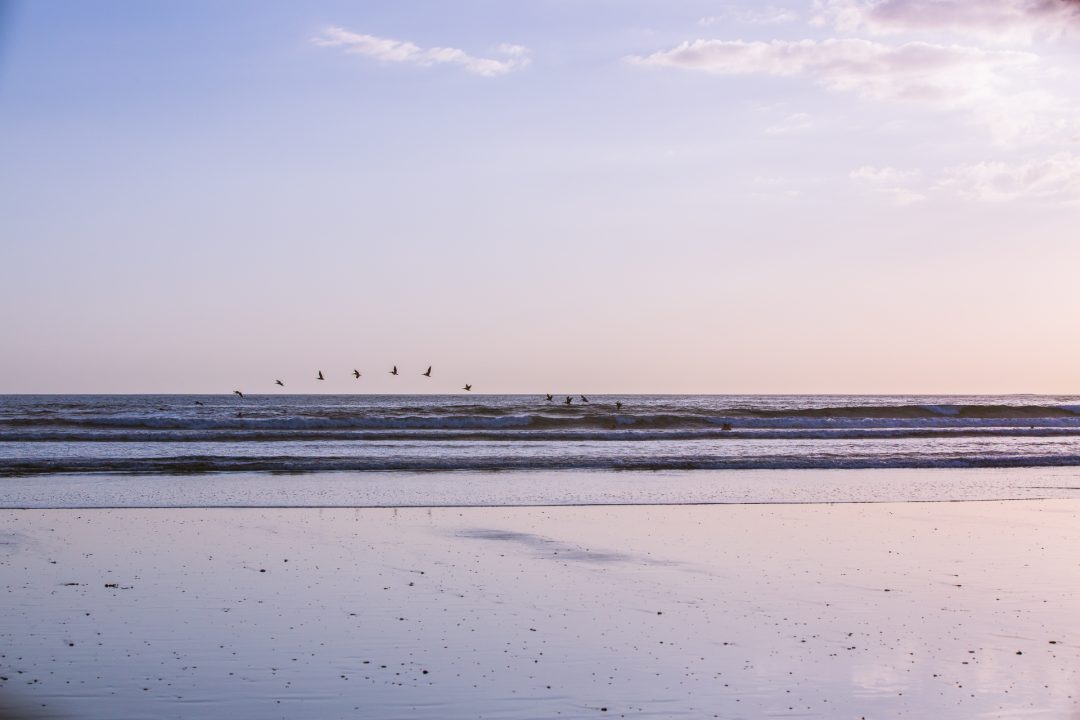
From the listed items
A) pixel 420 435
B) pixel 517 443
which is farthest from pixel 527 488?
pixel 420 435

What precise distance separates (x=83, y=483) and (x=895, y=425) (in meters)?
44.1

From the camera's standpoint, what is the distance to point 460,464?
27.2m

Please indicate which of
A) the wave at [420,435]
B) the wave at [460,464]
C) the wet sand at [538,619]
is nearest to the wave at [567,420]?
the wave at [420,435]

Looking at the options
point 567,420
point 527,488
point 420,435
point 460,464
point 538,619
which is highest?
point 567,420

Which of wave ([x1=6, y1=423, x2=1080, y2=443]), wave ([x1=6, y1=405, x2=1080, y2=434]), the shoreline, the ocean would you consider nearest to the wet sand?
the shoreline

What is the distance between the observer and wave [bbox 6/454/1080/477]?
25.5 m

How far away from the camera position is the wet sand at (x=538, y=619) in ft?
25.8

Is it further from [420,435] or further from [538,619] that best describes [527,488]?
[420,435]

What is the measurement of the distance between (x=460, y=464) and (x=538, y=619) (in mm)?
17181

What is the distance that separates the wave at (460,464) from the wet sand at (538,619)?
→ 939cm

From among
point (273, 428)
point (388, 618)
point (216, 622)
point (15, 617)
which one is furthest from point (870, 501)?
point (273, 428)

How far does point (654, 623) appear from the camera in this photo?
1007 centimetres

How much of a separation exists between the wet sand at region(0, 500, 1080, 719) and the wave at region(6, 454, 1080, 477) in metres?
9.39

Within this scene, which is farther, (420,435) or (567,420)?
(567,420)
